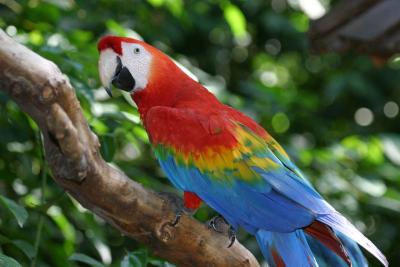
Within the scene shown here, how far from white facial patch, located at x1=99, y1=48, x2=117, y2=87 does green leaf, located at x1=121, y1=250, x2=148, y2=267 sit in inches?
17.9

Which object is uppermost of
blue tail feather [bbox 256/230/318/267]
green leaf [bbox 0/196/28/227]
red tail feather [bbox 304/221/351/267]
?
red tail feather [bbox 304/221/351/267]

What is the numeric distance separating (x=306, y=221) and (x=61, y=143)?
1.73ft

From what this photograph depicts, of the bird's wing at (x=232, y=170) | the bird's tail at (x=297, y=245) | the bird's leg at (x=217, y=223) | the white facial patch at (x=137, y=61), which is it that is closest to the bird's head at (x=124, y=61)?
the white facial patch at (x=137, y=61)

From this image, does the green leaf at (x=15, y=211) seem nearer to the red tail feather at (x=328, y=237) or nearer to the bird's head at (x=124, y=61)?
the bird's head at (x=124, y=61)

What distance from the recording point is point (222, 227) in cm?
164

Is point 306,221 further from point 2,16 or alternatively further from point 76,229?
point 2,16

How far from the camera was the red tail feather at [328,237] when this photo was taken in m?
1.53

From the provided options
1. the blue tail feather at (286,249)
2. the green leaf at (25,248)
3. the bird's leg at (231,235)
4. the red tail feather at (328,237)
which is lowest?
the green leaf at (25,248)

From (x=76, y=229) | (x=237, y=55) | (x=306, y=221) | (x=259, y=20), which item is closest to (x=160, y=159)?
(x=306, y=221)

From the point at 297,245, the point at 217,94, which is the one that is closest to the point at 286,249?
the point at 297,245

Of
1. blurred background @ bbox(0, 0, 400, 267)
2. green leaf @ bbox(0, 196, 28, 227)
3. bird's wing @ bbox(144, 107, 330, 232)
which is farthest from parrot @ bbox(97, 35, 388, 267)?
green leaf @ bbox(0, 196, 28, 227)

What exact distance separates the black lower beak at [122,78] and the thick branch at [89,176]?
17.6 inches

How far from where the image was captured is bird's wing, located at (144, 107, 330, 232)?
60.5 inches

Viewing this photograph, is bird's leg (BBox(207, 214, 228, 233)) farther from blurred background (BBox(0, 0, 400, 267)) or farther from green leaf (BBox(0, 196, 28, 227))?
green leaf (BBox(0, 196, 28, 227))
